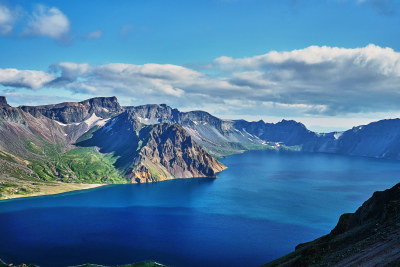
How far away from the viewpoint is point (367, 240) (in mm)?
84688

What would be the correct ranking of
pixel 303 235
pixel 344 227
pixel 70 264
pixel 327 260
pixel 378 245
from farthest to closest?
1. pixel 303 235
2. pixel 70 264
3. pixel 344 227
4. pixel 327 260
5. pixel 378 245

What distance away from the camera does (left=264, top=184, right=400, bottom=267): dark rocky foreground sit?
7419cm

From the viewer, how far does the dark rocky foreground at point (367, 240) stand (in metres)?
74.2

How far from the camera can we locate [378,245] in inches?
3105

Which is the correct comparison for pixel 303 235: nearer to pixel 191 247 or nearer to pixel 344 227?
pixel 191 247

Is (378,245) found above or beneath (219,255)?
above

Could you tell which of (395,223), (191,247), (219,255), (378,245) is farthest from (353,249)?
(191,247)

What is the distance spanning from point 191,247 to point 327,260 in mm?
100890

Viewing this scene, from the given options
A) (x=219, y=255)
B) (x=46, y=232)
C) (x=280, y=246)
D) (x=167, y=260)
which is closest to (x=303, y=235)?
(x=280, y=246)

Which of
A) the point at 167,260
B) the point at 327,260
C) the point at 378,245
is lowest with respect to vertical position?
the point at 167,260

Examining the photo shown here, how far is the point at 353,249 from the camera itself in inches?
3228

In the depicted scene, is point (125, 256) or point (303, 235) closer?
point (125, 256)

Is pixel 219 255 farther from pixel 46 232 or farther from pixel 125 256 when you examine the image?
pixel 46 232

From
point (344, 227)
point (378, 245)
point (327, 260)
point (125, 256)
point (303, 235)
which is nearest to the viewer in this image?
point (378, 245)
